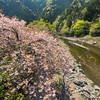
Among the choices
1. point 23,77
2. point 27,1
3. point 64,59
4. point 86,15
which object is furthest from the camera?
point 27,1

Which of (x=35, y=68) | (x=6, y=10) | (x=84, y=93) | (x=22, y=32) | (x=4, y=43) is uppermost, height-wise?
(x=6, y=10)

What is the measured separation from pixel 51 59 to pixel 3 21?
429 cm

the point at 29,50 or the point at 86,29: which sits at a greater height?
the point at 86,29

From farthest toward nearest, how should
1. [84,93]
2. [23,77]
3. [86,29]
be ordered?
[86,29]
[84,93]
[23,77]

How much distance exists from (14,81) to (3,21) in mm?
4115

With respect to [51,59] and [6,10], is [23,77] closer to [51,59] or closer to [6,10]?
[51,59]

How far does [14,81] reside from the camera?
3.80 metres

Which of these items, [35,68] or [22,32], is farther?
[22,32]

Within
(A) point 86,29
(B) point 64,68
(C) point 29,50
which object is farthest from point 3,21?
(A) point 86,29

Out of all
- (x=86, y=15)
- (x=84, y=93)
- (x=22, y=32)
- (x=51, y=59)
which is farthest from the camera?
(x=86, y=15)

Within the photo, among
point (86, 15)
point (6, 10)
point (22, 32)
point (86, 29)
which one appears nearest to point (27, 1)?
point (6, 10)

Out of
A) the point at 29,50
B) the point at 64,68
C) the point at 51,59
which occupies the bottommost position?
the point at 64,68

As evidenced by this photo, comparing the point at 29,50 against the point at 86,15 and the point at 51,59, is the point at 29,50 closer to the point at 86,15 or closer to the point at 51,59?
the point at 51,59

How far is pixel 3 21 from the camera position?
4.99 meters
